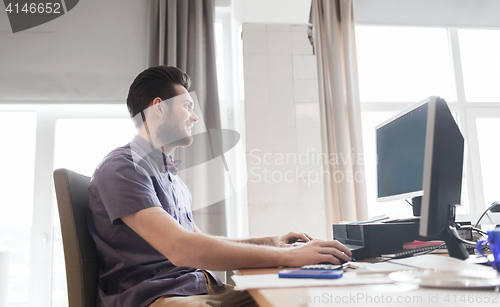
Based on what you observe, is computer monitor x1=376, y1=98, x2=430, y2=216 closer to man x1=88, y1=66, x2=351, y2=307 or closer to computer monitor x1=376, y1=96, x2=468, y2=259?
computer monitor x1=376, y1=96, x2=468, y2=259

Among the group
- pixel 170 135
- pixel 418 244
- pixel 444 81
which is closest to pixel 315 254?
pixel 418 244

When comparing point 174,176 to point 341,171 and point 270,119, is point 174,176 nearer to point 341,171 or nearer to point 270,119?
point 270,119

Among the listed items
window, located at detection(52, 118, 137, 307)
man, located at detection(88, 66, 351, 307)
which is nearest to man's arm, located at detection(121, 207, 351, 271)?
man, located at detection(88, 66, 351, 307)

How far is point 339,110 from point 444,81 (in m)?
1.23

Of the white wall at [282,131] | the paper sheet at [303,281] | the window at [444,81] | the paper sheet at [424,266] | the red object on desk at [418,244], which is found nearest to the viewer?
the paper sheet at [303,281]

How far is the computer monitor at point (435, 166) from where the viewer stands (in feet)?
2.59

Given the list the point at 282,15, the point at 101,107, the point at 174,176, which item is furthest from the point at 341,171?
the point at 101,107

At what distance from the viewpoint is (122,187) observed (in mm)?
956

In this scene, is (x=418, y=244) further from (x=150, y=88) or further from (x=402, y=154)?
(x=150, y=88)

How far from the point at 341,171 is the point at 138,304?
2.22 metres

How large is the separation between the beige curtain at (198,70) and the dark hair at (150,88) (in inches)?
48.1

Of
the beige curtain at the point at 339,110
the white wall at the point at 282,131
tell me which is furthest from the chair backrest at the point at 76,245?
the beige curtain at the point at 339,110

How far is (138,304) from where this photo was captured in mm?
945

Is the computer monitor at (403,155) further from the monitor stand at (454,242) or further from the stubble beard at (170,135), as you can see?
the stubble beard at (170,135)
